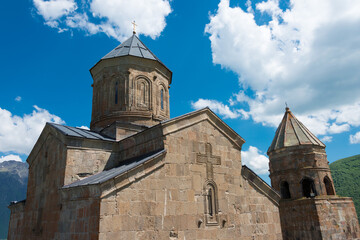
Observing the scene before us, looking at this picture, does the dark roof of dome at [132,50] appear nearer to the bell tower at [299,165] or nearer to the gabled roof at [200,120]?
the gabled roof at [200,120]

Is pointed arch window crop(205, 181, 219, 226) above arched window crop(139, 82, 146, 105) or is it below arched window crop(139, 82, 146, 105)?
below

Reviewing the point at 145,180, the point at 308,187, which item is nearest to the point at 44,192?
the point at 145,180

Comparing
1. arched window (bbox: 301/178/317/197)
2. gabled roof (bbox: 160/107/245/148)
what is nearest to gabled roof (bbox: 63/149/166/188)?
gabled roof (bbox: 160/107/245/148)

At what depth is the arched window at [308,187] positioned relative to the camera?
13.0 metres

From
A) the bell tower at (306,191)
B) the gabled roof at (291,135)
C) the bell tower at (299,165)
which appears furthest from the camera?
the gabled roof at (291,135)

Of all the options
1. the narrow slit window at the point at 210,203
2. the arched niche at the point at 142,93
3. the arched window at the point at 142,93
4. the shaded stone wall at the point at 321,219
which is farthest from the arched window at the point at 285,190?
→ the arched window at the point at 142,93

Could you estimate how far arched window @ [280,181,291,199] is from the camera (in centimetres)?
1376

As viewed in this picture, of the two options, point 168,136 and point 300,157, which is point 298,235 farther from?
point 168,136

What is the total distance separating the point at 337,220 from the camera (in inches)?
480

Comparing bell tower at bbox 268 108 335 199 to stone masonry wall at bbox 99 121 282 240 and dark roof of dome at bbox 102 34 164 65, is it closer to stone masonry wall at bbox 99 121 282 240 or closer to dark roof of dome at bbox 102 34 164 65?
stone masonry wall at bbox 99 121 282 240

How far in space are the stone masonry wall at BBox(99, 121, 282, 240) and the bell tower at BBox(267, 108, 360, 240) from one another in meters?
4.82

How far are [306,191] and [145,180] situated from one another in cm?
1138

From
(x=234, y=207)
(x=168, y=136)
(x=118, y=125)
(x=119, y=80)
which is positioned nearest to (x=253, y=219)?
(x=234, y=207)

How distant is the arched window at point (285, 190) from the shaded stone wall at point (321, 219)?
61cm
